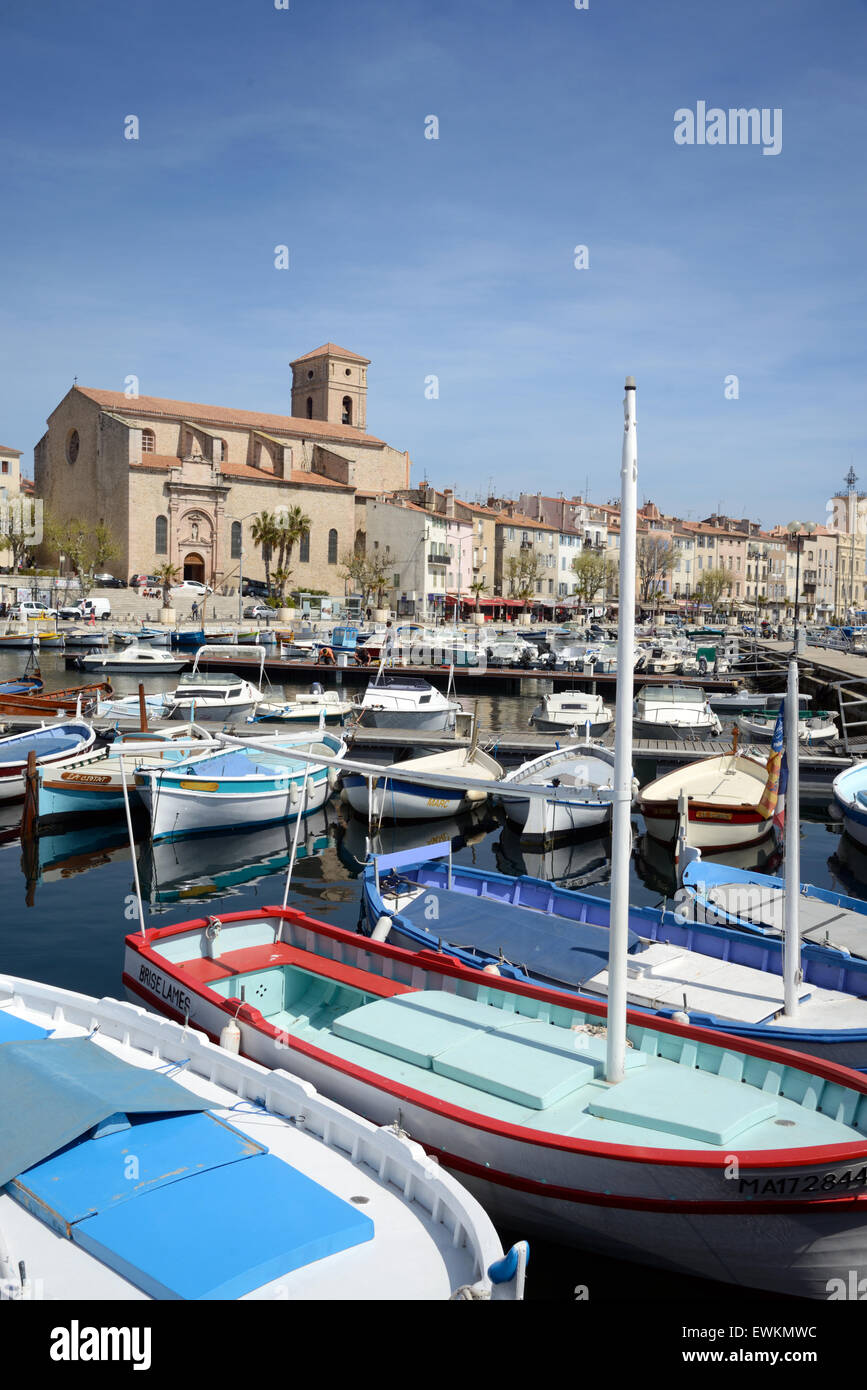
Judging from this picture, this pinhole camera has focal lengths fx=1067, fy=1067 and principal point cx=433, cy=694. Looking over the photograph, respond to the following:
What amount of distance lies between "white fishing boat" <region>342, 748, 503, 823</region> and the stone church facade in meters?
Result: 65.6

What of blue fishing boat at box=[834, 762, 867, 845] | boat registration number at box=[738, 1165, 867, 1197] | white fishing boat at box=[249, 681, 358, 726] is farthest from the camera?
white fishing boat at box=[249, 681, 358, 726]

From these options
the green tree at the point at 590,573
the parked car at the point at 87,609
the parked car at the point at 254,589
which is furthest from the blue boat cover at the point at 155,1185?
the green tree at the point at 590,573

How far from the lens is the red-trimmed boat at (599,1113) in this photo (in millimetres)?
7855

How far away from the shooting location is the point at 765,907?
1561 cm

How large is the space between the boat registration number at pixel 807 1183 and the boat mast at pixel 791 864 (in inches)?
125

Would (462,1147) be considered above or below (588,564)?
below

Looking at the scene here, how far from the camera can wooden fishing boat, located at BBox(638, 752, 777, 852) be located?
74.3 feet

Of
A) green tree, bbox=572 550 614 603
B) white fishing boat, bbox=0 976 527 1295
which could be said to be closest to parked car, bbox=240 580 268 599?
green tree, bbox=572 550 614 603

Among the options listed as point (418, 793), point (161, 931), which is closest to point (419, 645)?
point (418, 793)

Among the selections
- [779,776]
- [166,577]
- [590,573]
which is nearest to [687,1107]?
[779,776]

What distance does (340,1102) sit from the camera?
9625 millimetres

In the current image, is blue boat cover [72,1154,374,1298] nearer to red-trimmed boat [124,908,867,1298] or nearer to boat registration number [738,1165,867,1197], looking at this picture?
red-trimmed boat [124,908,867,1298]
